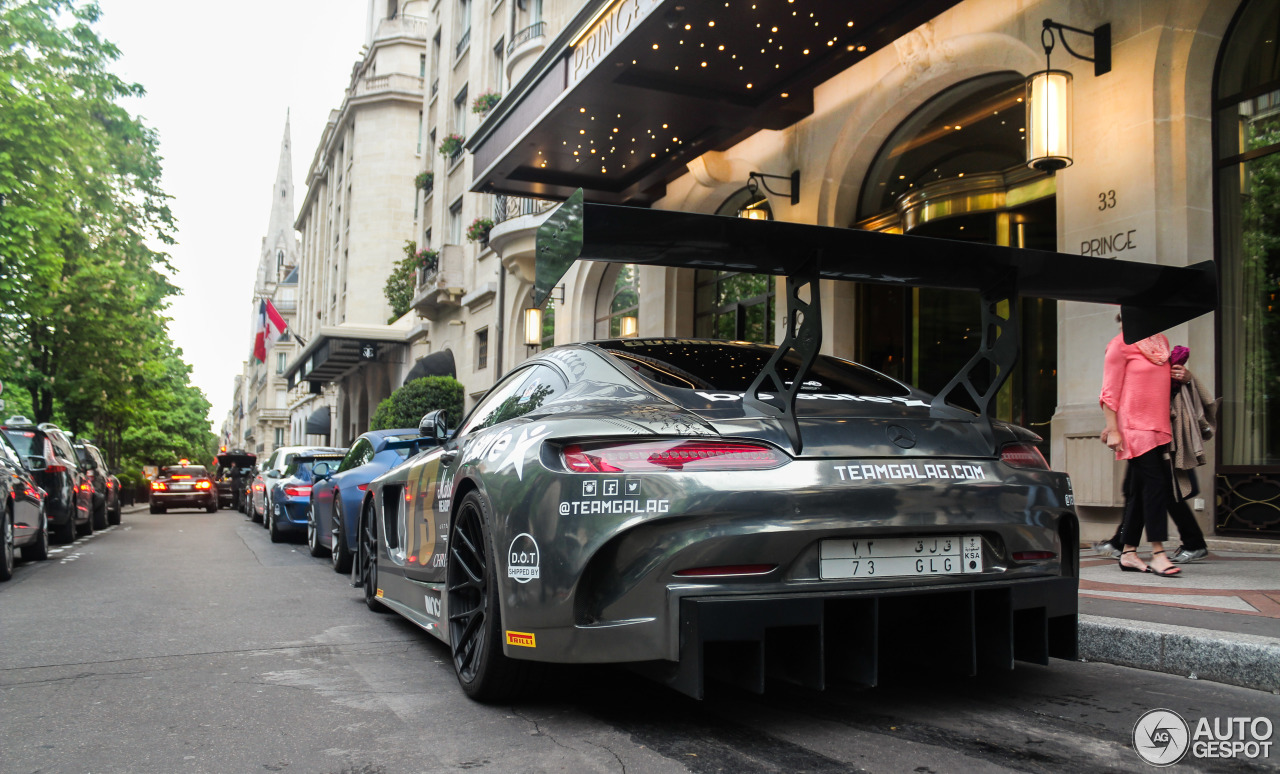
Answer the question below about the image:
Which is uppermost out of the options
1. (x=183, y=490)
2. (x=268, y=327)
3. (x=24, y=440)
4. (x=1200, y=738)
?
(x=268, y=327)

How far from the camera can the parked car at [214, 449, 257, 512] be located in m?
26.9

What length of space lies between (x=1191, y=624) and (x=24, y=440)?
13.0 m

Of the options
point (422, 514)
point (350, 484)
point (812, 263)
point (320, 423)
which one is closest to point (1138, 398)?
point (812, 263)

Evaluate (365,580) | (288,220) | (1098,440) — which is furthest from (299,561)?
(288,220)

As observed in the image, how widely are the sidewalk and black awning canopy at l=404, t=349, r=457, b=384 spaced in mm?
22894

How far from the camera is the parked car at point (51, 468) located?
468 inches

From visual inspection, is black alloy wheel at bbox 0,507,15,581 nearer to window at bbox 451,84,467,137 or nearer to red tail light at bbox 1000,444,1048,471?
red tail light at bbox 1000,444,1048,471

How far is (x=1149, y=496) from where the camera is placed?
602 centimetres

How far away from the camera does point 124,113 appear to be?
2536 centimetres

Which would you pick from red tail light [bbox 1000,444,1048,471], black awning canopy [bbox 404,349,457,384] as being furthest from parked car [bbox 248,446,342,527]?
red tail light [bbox 1000,444,1048,471]

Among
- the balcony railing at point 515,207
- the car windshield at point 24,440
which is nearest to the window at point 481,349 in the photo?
the balcony railing at point 515,207

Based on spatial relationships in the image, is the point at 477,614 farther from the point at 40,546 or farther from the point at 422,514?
the point at 40,546

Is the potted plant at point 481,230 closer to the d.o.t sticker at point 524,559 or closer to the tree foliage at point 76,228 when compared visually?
the tree foliage at point 76,228

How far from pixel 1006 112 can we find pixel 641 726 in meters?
8.92
